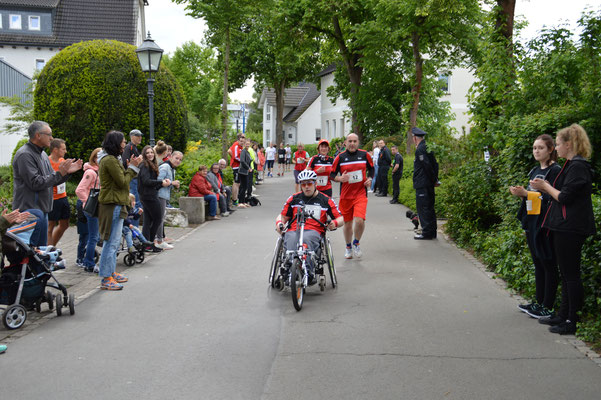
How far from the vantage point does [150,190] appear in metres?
10.8

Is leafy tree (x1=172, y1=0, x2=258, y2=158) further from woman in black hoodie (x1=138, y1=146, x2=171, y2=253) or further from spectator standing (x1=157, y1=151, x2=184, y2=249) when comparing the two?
woman in black hoodie (x1=138, y1=146, x2=171, y2=253)

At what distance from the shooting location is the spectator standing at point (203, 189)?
624 inches

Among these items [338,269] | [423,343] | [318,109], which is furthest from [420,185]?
[318,109]

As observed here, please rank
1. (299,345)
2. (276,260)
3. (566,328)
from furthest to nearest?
(276,260), (566,328), (299,345)

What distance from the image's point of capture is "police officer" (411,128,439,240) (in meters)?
12.6

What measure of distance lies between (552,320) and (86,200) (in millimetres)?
6774

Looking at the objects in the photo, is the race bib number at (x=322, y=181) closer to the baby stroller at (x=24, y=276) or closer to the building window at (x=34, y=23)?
the baby stroller at (x=24, y=276)

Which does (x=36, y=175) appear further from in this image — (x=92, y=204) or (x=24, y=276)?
(x=92, y=204)

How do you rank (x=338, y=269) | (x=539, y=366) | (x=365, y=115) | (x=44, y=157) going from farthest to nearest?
1. (x=365, y=115)
2. (x=338, y=269)
3. (x=44, y=157)
4. (x=539, y=366)

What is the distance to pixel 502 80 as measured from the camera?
1166 centimetres

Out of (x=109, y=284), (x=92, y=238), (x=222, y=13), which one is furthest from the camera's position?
(x=222, y=13)

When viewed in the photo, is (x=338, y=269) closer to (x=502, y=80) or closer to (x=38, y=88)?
(x=502, y=80)

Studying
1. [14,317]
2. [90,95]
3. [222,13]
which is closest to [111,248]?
[14,317]

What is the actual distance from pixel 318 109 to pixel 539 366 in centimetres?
6770
